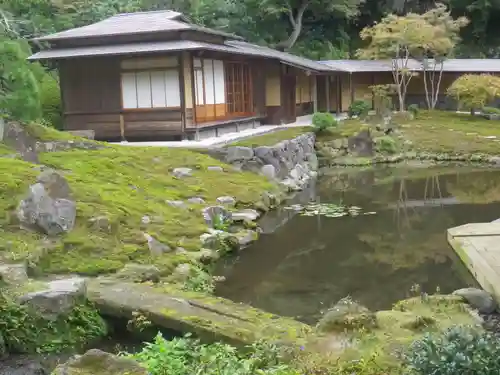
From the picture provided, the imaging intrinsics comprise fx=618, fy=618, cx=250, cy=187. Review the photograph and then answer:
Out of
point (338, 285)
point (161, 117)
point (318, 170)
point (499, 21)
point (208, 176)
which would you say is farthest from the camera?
point (499, 21)

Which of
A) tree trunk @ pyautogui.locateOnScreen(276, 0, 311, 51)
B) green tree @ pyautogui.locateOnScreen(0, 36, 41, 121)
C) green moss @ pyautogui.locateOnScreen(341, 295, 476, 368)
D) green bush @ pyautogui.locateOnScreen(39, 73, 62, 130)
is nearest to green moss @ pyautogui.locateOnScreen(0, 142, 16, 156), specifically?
green tree @ pyautogui.locateOnScreen(0, 36, 41, 121)

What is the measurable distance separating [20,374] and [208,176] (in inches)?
395

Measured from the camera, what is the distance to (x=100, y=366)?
178 inches

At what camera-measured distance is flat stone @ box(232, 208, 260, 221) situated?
43.1ft

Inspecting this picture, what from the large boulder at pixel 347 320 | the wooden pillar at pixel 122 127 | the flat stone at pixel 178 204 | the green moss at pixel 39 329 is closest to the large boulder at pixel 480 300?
the large boulder at pixel 347 320

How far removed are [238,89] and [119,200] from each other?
1459 cm

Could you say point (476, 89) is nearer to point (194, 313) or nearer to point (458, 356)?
point (194, 313)

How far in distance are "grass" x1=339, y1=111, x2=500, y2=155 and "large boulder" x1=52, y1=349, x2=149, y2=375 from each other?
2179 cm

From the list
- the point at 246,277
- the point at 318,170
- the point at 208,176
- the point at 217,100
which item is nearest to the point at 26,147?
the point at 208,176

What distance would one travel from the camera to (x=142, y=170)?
1470 cm

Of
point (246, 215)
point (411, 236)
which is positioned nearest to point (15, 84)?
point (246, 215)

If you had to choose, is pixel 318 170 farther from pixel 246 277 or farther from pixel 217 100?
pixel 246 277

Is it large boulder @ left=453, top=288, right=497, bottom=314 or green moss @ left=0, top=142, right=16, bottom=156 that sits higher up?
green moss @ left=0, top=142, right=16, bottom=156

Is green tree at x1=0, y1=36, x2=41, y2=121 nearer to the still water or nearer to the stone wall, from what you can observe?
the stone wall
